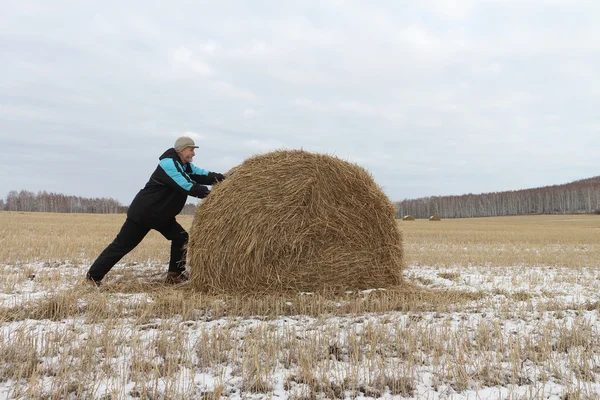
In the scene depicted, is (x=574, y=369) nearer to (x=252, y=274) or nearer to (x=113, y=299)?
(x=252, y=274)

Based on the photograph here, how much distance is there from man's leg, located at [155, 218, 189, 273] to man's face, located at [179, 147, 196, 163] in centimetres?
97

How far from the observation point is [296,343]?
10.6 feet

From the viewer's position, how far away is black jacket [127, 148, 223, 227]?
5.67 metres

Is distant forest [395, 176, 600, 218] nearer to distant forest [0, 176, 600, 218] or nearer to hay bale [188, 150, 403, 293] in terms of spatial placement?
distant forest [0, 176, 600, 218]

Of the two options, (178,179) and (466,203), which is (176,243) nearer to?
(178,179)

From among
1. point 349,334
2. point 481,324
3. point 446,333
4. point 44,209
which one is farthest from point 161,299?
point 44,209

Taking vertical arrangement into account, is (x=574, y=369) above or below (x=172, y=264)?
below

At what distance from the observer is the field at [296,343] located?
256 cm

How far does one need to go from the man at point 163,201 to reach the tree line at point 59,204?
92.2 meters

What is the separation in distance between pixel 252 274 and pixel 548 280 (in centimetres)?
503

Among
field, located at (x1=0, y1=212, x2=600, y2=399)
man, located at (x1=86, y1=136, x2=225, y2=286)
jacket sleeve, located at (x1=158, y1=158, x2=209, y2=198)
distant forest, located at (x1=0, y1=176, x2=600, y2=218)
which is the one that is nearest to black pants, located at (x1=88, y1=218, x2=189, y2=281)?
man, located at (x1=86, y1=136, x2=225, y2=286)

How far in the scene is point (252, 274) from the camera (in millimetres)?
5309

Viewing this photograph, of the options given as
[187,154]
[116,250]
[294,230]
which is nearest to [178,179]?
[187,154]

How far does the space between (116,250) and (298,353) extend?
12.6 feet
